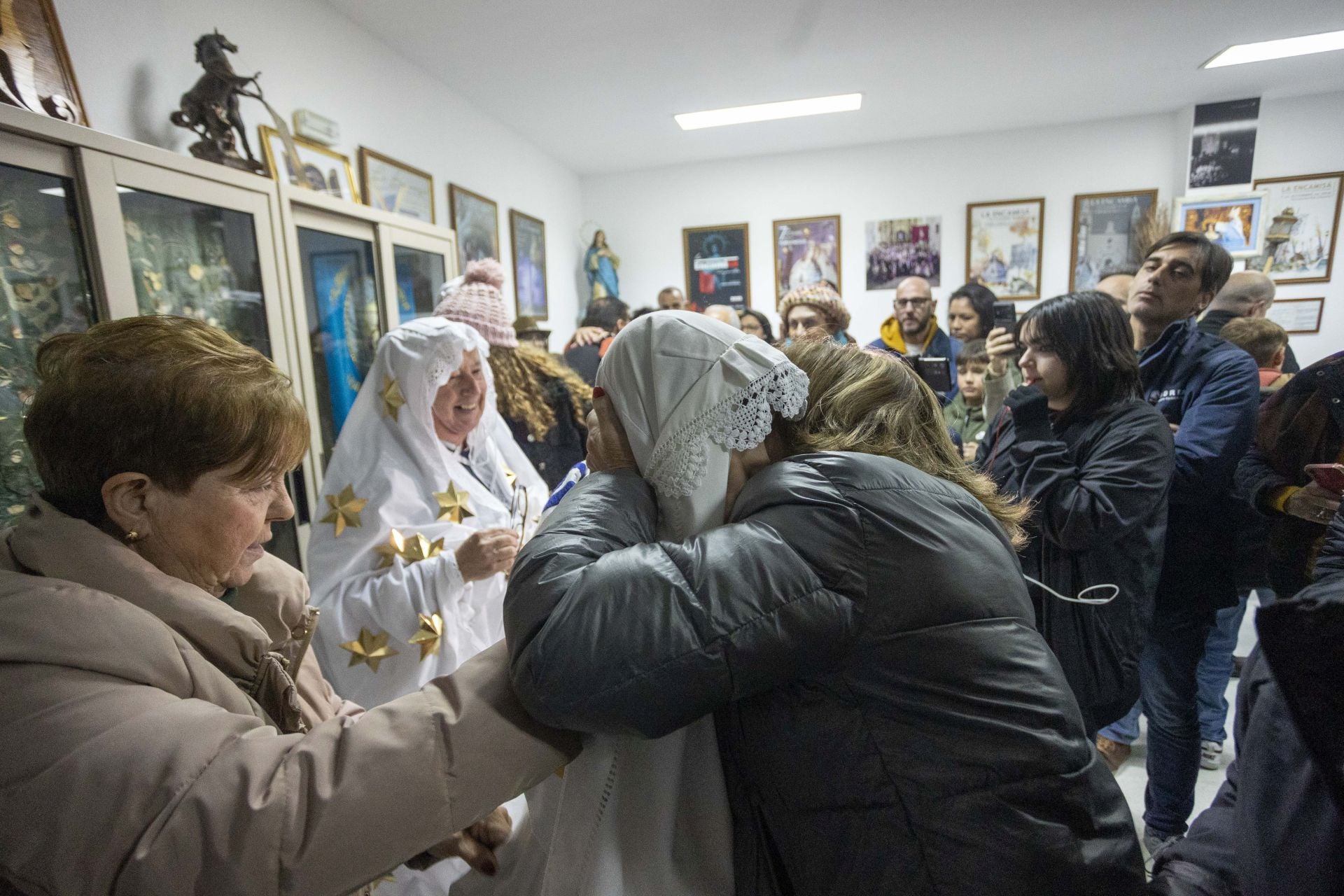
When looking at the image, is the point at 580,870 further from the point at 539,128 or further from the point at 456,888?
the point at 539,128

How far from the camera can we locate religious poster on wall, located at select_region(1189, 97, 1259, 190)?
18.2 ft

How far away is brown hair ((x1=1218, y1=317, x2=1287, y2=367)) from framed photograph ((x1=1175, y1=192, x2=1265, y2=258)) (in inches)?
135

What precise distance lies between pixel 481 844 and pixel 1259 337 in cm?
375

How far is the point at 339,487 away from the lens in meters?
1.85

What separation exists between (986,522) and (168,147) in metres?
3.15

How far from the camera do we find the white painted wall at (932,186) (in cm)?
570

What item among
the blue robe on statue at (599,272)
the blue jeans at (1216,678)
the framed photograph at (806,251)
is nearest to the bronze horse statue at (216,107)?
the blue jeans at (1216,678)

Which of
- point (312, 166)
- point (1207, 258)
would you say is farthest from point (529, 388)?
point (1207, 258)

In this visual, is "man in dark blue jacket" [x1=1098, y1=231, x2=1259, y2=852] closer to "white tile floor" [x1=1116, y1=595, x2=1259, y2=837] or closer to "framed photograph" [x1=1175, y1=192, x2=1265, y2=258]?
"white tile floor" [x1=1116, y1=595, x2=1259, y2=837]

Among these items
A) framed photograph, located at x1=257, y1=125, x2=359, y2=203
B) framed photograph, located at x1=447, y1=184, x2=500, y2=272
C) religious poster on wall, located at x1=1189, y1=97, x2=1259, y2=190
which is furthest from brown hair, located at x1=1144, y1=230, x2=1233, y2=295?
religious poster on wall, located at x1=1189, y1=97, x2=1259, y2=190

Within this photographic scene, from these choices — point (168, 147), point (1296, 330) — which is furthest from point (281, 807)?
point (1296, 330)

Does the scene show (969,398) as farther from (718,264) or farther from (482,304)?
(718,264)

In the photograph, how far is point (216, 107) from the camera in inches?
94.8

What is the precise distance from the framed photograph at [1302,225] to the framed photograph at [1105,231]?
94cm
